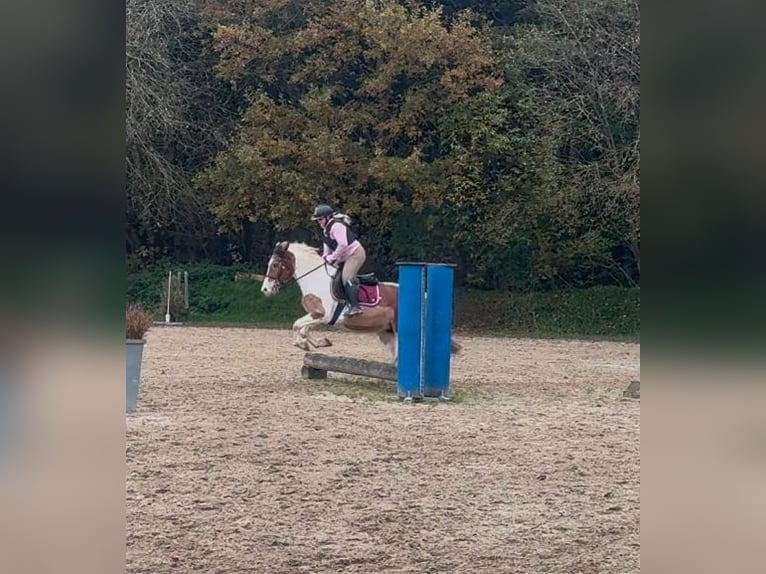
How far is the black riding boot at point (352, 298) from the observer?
27.5 feet

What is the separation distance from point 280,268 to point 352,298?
31.2 inches

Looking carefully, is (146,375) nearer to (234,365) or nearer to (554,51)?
(234,365)

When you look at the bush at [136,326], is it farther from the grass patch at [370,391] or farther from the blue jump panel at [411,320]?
the blue jump panel at [411,320]

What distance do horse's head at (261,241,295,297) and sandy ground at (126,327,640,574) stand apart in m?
0.81

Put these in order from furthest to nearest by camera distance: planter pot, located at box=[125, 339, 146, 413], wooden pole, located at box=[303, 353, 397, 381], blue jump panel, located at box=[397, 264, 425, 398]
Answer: wooden pole, located at box=[303, 353, 397, 381] < blue jump panel, located at box=[397, 264, 425, 398] < planter pot, located at box=[125, 339, 146, 413]

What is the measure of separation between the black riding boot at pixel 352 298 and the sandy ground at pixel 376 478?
1.99ft

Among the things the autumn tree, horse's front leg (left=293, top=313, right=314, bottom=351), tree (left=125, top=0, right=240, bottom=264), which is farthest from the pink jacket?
tree (left=125, top=0, right=240, bottom=264)

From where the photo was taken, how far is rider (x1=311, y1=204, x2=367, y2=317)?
331 inches

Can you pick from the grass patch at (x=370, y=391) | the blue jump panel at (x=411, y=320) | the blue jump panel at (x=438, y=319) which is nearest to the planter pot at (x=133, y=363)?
the grass patch at (x=370, y=391)

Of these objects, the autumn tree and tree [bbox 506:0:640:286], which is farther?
the autumn tree

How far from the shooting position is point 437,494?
13.9 feet

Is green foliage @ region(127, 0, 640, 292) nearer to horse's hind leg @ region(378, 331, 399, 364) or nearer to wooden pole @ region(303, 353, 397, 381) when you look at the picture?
horse's hind leg @ region(378, 331, 399, 364)

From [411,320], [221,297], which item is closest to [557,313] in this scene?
[221,297]
